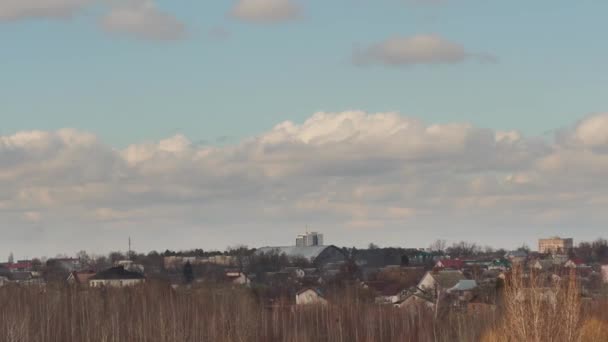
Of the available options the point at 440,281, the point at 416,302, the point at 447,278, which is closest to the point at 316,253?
the point at 447,278

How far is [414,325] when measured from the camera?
56.9 meters

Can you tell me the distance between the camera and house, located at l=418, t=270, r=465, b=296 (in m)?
80.6

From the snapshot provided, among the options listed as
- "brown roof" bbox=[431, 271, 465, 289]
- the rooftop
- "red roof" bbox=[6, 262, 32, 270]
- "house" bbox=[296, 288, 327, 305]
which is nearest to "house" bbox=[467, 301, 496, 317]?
"house" bbox=[296, 288, 327, 305]

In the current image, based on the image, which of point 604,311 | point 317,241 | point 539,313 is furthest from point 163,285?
point 317,241

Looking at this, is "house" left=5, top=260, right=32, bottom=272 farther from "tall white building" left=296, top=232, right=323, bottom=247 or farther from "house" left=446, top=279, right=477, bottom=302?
"house" left=446, top=279, right=477, bottom=302

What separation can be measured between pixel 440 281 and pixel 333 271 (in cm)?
5005

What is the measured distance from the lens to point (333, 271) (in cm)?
13188

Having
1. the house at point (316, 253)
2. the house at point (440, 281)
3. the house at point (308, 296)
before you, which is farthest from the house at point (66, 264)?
the house at point (440, 281)

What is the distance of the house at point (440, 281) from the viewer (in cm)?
8056

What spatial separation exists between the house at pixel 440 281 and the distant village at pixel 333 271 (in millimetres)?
81

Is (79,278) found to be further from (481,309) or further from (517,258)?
(517,258)

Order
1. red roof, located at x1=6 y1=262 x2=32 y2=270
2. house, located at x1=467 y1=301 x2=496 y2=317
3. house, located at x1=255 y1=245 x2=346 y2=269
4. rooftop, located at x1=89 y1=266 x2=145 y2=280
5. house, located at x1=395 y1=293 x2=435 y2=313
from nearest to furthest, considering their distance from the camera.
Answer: house, located at x1=467 y1=301 x2=496 y2=317, house, located at x1=395 y1=293 x2=435 y2=313, rooftop, located at x1=89 y1=266 x2=145 y2=280, house, located at x1=255 y1=245 x2=346 y2=269, red roof, located at x1=6 y1=262 x2=32 y2=270

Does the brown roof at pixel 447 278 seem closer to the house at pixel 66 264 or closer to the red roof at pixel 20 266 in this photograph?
the house at pixel 66 264

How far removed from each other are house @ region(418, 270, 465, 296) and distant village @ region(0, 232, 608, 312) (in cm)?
8
